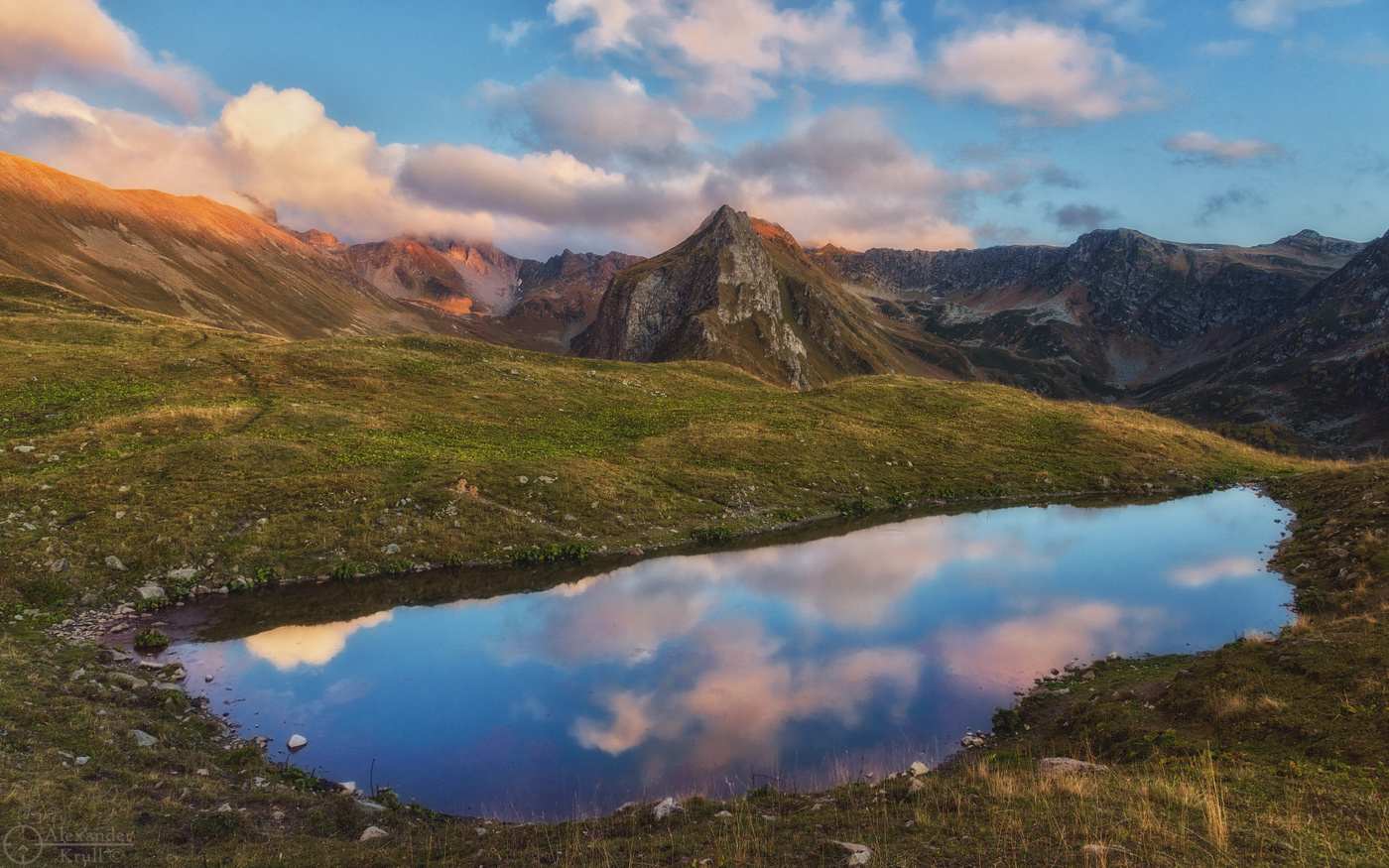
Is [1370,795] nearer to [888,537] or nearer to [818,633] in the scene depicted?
[818,633]

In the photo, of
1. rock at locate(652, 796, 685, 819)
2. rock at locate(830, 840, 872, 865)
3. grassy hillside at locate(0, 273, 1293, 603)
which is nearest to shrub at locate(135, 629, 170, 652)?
grassy hillside at locate(0, 273, 1293, 603)

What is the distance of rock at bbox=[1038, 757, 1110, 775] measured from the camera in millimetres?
12569

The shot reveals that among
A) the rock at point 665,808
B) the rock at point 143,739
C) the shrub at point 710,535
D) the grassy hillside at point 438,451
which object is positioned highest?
the grassy hillside at point 438,451

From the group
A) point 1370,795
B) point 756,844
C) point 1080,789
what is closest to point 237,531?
point 756,844

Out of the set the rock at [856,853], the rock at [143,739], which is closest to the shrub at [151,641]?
the rock at [143,739]

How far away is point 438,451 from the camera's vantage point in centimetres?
4219

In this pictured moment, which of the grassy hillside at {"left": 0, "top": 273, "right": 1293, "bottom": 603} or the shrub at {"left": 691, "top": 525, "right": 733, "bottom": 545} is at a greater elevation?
the grassy hillside at {"left": 0, "top": 273, "right": 1293, "bottom": 603}

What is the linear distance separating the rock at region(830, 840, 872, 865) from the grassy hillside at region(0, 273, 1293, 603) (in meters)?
25.2

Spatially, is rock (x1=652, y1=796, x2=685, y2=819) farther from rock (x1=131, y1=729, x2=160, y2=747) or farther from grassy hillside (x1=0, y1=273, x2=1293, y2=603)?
grassy hillside (x1=0, y1=273, x2=1293, y2=603)

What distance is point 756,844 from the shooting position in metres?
10.0

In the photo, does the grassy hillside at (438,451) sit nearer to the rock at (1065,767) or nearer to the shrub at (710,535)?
the shrub at (710,535)

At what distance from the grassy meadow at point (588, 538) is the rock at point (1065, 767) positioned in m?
0.56

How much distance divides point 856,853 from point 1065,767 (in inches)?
261

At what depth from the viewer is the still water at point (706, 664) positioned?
627 inches
